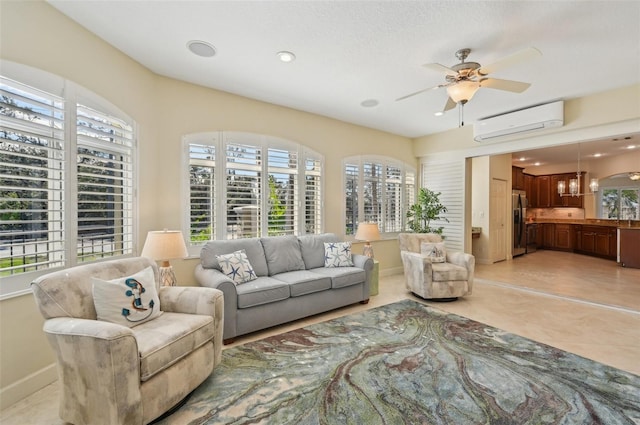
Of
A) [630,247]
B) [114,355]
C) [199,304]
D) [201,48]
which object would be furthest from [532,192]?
[114,355]

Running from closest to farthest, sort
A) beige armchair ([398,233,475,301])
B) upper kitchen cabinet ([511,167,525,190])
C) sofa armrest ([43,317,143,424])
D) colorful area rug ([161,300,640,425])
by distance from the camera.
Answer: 1. sofa armrest ([43,317,143,424])
2. colorful area rug ([161,300,640,425])
3. beige armchair ([398,233,475,301])
4. upper kitchen cabinet ([511,167,525,190])

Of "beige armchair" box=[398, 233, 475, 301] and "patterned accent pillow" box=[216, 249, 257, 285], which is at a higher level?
"patterned accent pillow" box=[216, 249, 257, 285]

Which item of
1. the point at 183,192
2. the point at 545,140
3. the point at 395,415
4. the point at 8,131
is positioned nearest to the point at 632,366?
the point at 395,415

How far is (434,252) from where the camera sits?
177 inches

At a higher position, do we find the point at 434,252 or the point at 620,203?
the point at 620,203

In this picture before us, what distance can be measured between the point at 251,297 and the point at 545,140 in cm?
473

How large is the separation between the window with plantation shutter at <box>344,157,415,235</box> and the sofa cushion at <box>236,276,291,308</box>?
2217mm

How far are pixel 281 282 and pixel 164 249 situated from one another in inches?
49.5

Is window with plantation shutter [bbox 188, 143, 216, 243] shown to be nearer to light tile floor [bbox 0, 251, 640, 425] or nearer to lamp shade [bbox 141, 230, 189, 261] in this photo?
lamp shade [bbox 141, 230, 189, 261]

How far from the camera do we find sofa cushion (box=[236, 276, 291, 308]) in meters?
2.96

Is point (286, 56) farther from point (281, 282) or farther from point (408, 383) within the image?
point (408, 383)

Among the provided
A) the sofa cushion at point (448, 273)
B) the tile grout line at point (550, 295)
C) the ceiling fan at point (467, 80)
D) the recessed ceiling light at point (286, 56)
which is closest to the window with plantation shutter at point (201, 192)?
the recessed ceiling light at point (286, 56)

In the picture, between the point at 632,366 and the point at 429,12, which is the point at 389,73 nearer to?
the point at 429,12

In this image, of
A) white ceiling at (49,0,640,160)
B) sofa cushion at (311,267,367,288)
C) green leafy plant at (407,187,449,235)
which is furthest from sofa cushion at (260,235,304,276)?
green leafy plant at (407,187,449,235)
